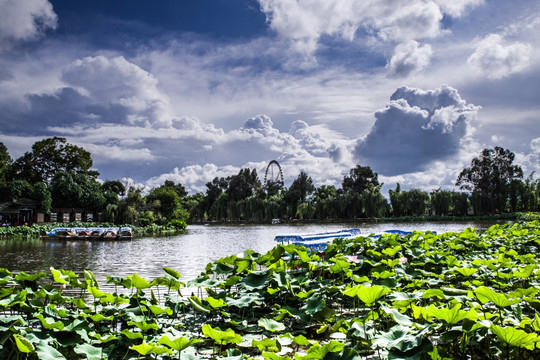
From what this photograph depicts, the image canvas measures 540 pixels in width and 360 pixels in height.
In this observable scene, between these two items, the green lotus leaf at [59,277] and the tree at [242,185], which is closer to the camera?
the green lotus leaf at [59,277]

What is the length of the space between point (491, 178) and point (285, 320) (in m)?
52.0

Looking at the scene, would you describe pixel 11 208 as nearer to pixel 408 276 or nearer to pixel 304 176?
pixel 408 276

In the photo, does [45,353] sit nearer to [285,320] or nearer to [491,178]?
[285,320]

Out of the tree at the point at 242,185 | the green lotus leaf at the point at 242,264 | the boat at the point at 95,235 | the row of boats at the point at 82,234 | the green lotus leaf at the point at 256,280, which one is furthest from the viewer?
the tree at the point at 242,185

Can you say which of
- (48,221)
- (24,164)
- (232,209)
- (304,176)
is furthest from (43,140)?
(304,176)

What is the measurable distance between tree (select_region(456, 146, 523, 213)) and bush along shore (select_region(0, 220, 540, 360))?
4374cm

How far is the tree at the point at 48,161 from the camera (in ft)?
122

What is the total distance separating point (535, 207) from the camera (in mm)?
43031

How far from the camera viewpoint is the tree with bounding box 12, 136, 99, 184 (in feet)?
122

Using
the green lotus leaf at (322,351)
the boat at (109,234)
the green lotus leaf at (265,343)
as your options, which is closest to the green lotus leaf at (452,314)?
the green lotus leaf at (322,351)

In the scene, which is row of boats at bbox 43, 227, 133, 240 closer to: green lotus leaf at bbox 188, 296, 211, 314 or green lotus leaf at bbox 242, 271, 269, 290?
green lotus leaf at bbox 242, 271, 269, 290

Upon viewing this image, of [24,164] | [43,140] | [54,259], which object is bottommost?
[54,259]

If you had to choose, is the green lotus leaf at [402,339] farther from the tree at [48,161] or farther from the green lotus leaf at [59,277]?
the tree at [48,161]

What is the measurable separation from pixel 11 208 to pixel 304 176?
3647 cm
